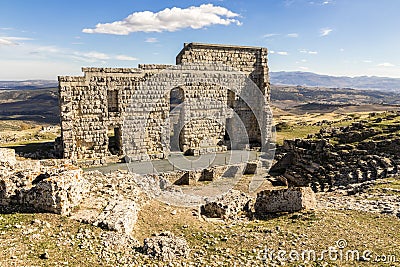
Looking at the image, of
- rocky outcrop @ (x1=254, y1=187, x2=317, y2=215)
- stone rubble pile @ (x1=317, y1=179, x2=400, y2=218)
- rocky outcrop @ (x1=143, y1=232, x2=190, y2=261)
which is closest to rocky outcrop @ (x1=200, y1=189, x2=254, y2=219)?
rocky outcrop @ (x1=254, y1=187, x2=317, y2=215)

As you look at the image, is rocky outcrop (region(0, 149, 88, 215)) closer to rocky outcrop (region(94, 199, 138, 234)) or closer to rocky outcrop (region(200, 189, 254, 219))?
rocky outcrop (region(94, 199, 138, 234))

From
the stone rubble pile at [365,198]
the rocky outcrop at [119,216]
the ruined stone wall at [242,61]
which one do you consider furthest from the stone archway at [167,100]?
the rocky outcrop at [119,216]

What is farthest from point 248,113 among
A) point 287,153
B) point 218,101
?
point 287,153

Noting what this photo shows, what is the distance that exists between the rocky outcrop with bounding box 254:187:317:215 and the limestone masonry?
491 inches

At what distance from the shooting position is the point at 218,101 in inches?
1163

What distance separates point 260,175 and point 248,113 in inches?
317

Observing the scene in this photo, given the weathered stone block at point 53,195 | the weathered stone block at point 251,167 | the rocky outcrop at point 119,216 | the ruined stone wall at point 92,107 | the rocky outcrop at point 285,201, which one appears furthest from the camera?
the weathered stone block at point 251,167

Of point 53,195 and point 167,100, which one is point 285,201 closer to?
point 53,195

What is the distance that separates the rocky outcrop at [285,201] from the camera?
1506 centimetres

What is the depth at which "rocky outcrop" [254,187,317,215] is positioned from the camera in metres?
15.1

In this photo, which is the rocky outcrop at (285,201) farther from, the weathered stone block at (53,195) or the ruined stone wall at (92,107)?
the ruined stone wall at (92,107)

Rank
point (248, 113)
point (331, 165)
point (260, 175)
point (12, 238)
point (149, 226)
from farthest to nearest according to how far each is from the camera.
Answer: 1. point (248, 113)
2. point (260, 175)
3. point (331, 165)
4. point (149, 226)
5. point (12, 238)

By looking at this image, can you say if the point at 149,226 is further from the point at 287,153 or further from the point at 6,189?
the point at 287,153

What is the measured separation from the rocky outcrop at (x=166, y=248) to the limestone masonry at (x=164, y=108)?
1528cm
